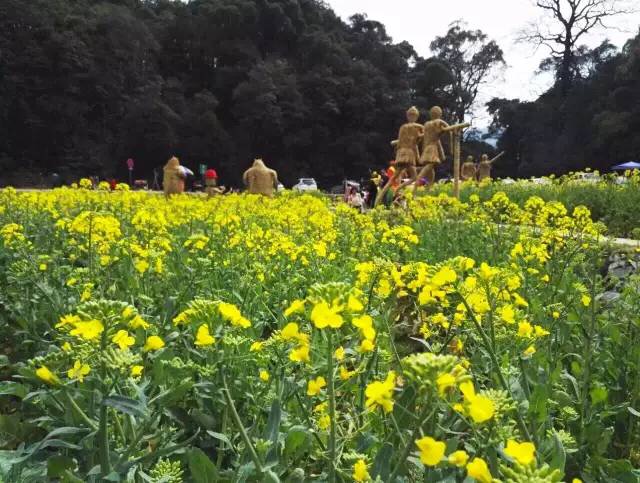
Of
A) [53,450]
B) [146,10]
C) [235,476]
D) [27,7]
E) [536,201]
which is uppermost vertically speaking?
[146,10]

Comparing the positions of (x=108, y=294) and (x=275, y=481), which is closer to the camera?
(x=275, y=481)

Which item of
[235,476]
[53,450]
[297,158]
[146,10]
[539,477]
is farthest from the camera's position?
[146,10]

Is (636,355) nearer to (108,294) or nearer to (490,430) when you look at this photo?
(490,430)

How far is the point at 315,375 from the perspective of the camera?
1.68 meters

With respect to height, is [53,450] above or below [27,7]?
below

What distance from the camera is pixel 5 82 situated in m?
29.8

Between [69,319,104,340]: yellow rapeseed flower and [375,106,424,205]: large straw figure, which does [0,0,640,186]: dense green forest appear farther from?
[69,319,104,340]: yellow rapeseed flower

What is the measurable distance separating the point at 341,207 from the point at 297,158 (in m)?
32.1

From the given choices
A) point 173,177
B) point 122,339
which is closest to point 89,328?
point 122,339

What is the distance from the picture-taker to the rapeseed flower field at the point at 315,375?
1.00 m

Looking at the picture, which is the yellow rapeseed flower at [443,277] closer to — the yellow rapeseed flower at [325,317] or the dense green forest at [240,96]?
the yellow rapeseed flower at [325,317]

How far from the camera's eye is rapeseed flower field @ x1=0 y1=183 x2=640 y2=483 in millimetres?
997

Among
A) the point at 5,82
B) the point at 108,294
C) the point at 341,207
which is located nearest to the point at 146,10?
the point at 5,82

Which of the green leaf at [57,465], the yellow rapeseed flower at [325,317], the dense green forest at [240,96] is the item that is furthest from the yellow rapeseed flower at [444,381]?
the dense green forest at [240,96]
